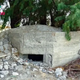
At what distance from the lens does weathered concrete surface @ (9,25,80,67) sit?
4305 mm

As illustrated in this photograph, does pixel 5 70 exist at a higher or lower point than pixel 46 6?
lower

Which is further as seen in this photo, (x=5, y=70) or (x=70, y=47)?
(x=70, y=47)

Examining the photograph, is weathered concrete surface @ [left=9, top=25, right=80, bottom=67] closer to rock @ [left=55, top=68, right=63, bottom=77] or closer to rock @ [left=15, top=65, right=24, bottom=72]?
rock @ [left=55, top=68, right=63, bottom=77]

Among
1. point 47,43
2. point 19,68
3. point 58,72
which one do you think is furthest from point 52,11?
point 19,68

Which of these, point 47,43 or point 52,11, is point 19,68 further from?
point 52,11

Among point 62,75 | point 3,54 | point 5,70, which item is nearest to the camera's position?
point 5,70

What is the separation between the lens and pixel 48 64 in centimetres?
455

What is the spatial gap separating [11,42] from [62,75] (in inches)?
98.3

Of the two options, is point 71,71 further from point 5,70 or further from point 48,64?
point 5,70

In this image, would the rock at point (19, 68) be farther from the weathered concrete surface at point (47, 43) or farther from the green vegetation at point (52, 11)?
the green vegetation at point (52, 11)

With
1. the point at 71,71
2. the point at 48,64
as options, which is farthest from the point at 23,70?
the point at 71,71

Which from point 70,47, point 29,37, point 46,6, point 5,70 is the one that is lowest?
point 5,70

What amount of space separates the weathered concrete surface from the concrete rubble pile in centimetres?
29

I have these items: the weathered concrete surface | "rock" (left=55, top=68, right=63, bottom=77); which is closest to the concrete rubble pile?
"rock" (left=55, top=68, right=63, bottom=77)
